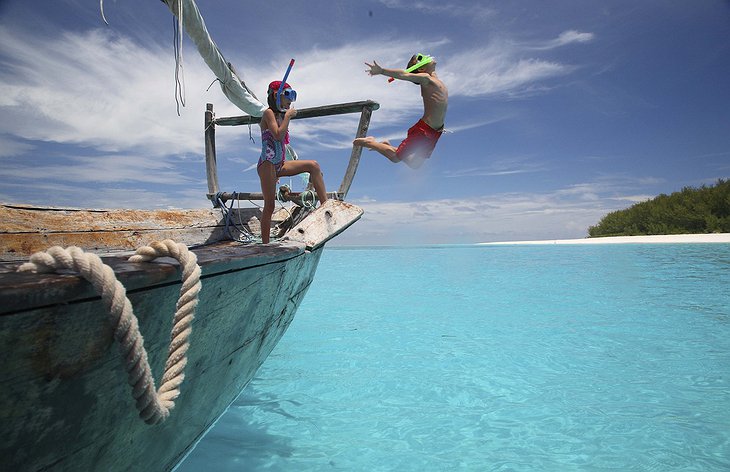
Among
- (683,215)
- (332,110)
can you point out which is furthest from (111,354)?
(683,215)

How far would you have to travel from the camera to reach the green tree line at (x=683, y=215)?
35469mm

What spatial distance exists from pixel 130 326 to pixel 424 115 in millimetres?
3646

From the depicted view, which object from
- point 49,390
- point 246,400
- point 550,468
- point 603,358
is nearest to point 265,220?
point 246,400

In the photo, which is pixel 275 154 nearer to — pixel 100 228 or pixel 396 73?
pixel 396 73

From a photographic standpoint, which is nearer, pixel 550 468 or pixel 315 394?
pixel 550 468

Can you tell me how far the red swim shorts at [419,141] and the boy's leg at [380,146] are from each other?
15 centimetres

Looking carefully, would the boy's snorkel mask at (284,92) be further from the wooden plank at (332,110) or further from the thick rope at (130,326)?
the thick rope at (130,326)

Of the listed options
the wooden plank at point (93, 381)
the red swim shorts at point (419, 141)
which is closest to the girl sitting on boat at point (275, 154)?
the red swim shorts at point (419, 141)

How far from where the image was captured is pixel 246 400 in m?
3.96

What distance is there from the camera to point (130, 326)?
0.91m

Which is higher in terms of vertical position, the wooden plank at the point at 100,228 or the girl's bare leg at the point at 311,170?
the girl's bare leg at the point at 311,170

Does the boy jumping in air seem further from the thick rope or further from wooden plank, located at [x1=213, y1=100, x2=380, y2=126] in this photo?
the thick rope

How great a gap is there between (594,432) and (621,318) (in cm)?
509

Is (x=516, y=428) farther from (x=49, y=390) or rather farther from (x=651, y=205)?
(x=651, y=205)
